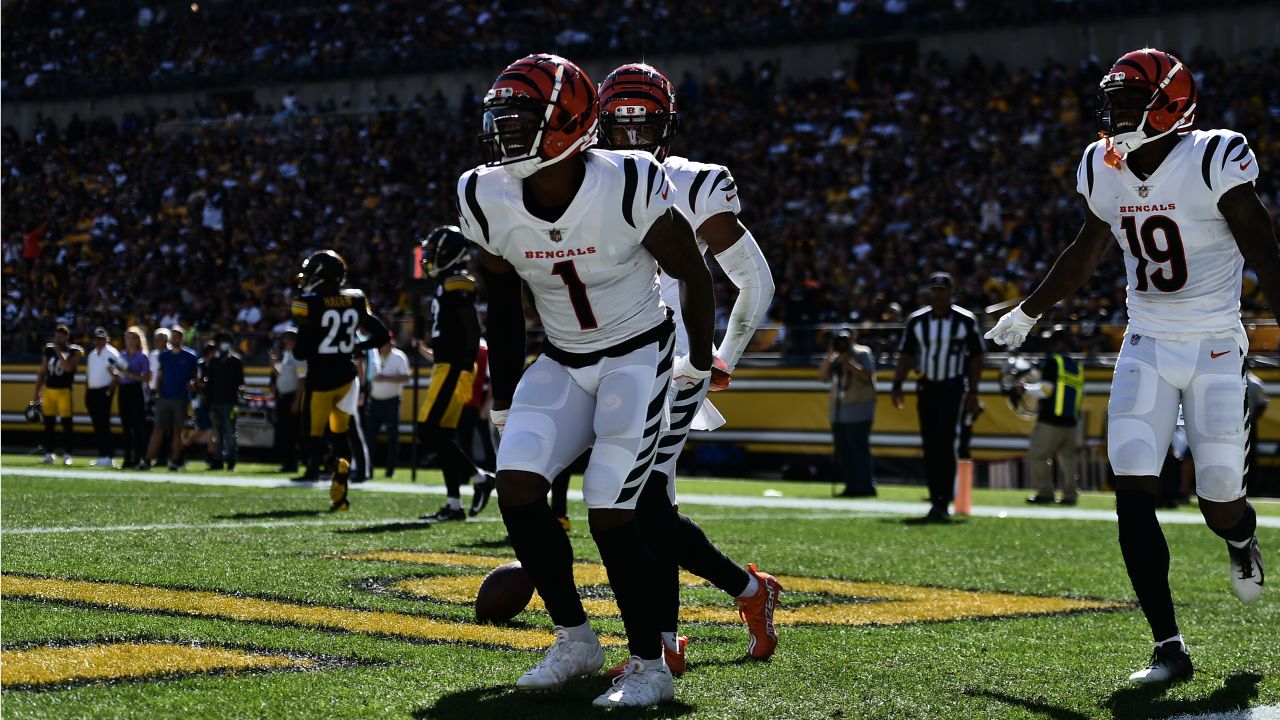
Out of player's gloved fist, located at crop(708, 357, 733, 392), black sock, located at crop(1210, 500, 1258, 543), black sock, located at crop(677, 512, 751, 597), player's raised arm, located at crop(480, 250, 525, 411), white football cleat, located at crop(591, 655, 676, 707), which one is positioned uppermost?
player's raised arm, located at crop(480, 250, 525, 411)

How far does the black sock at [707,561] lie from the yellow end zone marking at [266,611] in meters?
0.41

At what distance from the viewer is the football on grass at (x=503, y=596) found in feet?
17.0

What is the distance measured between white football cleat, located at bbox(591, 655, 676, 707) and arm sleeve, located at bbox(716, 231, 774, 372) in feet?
4.15

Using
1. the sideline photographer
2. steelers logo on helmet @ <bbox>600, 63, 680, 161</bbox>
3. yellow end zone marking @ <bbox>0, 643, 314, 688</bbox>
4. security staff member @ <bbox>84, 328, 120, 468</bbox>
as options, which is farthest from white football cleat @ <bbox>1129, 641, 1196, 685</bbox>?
security staff member @ <bbox>84, 328, 120, 468</bbox>

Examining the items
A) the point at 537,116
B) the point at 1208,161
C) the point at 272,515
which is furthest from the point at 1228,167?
the point at 272,515

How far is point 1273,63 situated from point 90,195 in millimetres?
24316

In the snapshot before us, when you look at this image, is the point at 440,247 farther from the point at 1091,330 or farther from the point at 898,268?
the point at 898,268

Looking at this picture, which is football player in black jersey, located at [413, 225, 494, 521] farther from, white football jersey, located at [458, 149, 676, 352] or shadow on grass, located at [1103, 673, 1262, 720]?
shadow on grass, located at [1103, 673, 1262, 720]

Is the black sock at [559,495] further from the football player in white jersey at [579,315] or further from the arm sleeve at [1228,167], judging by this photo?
the arm sleeve at [1228,167]

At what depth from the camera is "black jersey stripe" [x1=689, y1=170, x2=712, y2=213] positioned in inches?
195

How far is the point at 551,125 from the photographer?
411cm

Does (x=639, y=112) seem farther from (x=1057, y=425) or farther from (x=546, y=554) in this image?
(x=1057, y=425)

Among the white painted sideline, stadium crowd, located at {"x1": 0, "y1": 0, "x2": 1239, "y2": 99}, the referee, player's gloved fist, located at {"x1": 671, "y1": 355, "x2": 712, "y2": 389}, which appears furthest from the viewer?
stadium crowd, located at {"x1": 0, "y1": 0, "x2": 1239, "y2": 99}

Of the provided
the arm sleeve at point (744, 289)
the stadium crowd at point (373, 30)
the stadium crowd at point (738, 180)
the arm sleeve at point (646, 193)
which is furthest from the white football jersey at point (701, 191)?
the stadium crowd at point (373, 30)
